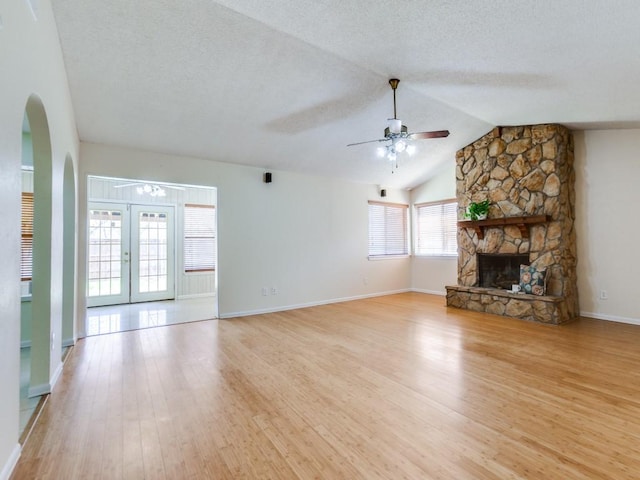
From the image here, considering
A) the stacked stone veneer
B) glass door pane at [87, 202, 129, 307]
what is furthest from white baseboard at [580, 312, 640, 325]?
glass door pane at [87, 202, 129, 307]

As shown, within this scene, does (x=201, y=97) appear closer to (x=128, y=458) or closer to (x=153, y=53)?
(x=153, y=53)

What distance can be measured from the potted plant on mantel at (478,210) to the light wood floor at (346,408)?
7.23 feet

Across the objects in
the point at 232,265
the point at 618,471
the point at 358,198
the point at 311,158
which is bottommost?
the point at 618,471

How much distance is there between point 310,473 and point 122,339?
3.51m

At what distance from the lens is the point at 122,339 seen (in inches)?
160

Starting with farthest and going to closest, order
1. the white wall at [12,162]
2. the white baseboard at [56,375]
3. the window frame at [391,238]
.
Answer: the window frame at [391,238], the white baseboard at [56,375], the white wall at [12,162]

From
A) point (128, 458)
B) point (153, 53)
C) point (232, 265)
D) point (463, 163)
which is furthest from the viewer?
point (463, 163)

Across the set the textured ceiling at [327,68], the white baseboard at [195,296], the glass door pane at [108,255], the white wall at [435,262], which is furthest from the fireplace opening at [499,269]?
the glass door pane at [108,255]

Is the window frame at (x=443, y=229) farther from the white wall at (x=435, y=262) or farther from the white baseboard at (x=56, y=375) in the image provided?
the white baseboard at (x=56, y=375)

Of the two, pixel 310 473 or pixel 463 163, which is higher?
pixel 463 163

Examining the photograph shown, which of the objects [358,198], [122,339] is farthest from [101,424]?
[358,198]

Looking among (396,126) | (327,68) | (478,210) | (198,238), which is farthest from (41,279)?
(478,210)

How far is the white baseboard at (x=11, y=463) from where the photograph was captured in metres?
1.54

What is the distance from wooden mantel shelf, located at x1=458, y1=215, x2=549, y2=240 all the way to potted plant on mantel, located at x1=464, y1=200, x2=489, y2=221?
8 cm
